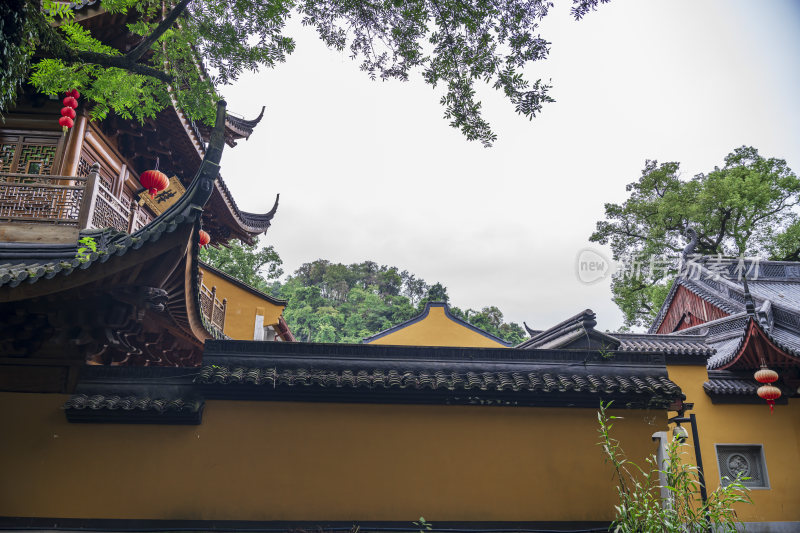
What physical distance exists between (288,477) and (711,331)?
14660 millimetres

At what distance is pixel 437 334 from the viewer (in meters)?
21.2

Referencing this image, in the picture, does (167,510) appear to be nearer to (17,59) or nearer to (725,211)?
(17,59)

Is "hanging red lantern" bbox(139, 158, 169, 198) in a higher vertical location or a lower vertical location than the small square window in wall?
higher

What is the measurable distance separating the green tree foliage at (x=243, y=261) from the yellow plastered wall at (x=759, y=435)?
65.0 ft

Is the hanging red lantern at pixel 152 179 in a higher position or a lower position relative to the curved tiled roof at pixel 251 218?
lower

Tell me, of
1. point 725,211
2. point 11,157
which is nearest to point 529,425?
point 11,157

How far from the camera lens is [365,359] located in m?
5.38

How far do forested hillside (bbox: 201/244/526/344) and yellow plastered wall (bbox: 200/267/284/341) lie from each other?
1.79m

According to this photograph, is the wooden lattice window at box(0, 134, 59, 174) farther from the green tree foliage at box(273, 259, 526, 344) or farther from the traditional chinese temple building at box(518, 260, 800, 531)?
the green tree foliage at box(273, 259, 526, 344)

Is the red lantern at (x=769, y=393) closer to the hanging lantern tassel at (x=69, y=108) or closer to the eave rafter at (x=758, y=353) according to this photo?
the eave rafter at (x=758, y=353)

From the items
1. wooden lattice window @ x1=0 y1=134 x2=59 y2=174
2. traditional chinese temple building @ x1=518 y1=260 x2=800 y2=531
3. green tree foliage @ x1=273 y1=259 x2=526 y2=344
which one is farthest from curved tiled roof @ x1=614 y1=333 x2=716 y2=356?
green tree foliage @ x1=273 y1=259 x2=526 y2=344

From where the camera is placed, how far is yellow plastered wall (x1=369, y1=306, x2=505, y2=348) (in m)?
21.1

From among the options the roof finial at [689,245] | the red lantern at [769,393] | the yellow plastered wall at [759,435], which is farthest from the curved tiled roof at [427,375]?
the roof finial at [689,245]

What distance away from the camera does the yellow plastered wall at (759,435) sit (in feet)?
34.7
